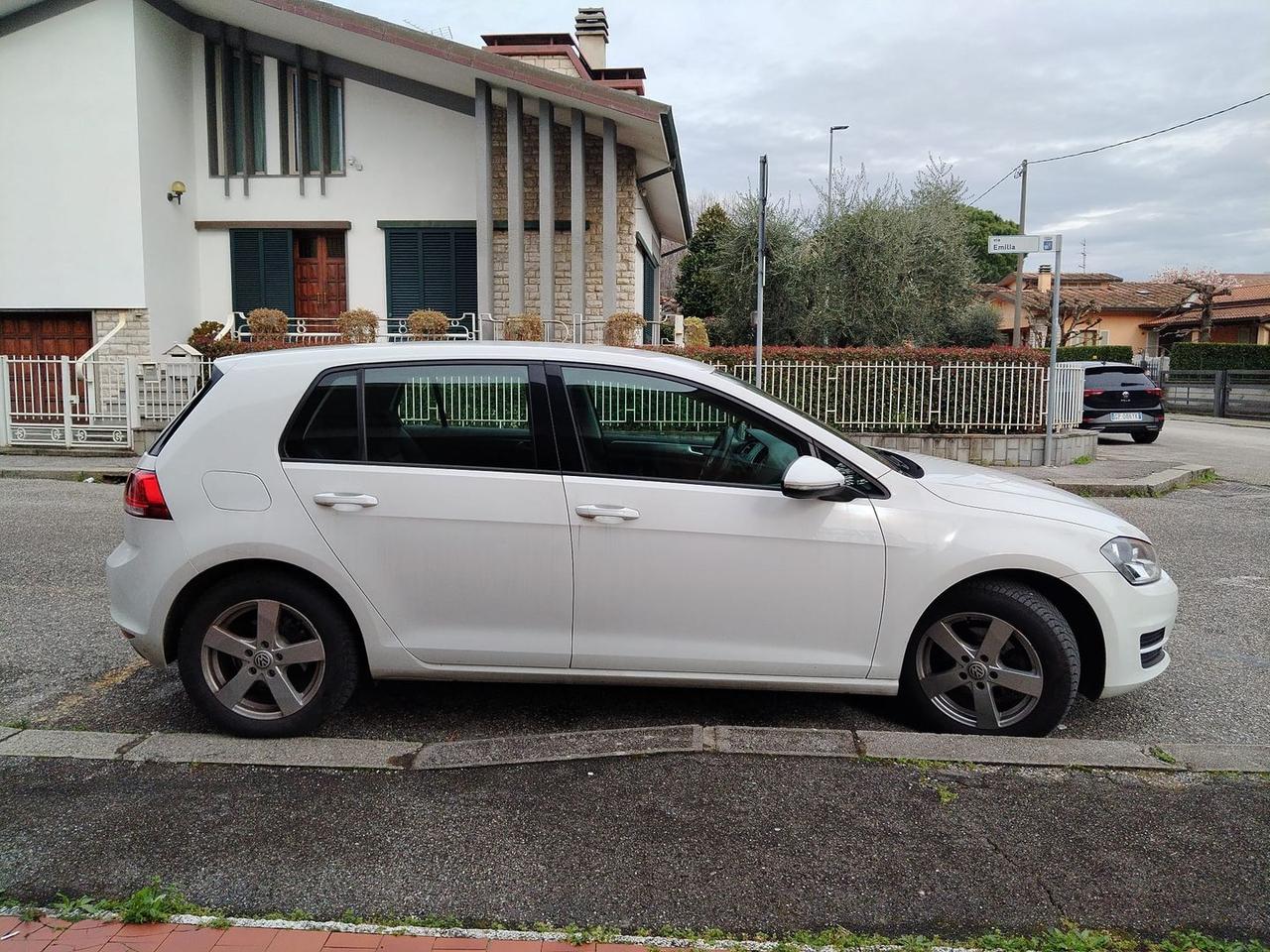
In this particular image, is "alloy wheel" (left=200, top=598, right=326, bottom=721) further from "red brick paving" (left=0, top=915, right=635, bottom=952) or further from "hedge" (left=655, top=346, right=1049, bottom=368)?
"hedge" (left=655, top=346, right=1049, bottom=368)

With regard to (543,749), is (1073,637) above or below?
above

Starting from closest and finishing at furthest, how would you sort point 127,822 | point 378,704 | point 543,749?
point 127,822 → point 543,749 → point 378,704

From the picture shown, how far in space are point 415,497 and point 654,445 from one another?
101 cm

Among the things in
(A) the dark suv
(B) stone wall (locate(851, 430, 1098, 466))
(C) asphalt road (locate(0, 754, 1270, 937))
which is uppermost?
(A) the dark suv

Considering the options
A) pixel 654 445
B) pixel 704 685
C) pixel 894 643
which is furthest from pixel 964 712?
pixel 654 445

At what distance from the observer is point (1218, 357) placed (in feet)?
115

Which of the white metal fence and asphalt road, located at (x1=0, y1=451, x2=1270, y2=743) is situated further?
the white metal fence

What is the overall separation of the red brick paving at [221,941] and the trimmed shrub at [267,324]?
14.6m

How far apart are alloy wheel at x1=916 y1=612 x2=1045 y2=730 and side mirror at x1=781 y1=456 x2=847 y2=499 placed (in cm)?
74

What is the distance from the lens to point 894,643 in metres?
4.06

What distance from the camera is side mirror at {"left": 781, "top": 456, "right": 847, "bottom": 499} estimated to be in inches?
154

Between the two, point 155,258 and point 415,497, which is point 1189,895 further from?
point 155,258

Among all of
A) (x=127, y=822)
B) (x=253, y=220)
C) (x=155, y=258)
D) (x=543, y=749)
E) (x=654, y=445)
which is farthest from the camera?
(x=253, y=220)

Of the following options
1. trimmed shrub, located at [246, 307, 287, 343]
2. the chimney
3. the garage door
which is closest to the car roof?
trimmed shrub, located at [246, 307, 287, 343]
